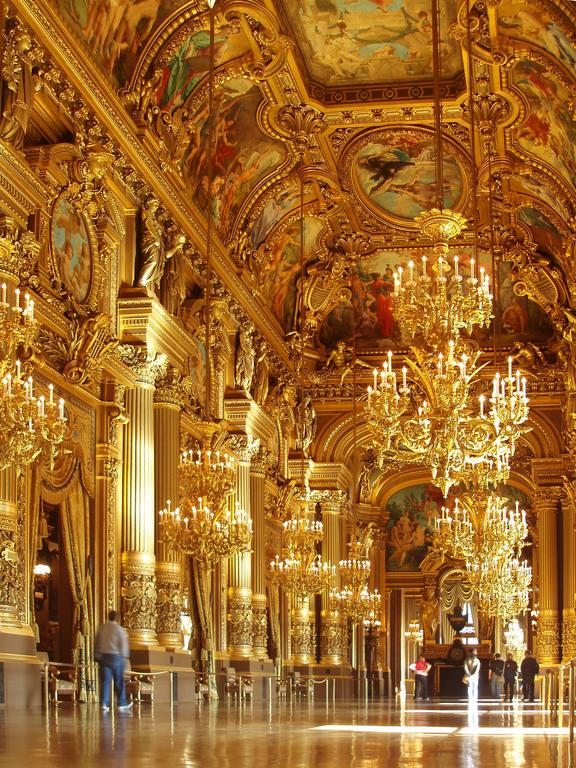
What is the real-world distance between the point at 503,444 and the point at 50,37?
24.4 feet

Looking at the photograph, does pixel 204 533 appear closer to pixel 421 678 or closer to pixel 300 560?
pixel 300 560

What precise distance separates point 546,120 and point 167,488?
10.4 metres

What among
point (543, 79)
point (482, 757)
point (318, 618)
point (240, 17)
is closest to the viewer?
point (482, 757)

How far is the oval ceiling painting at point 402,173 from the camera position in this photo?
26.3 metres

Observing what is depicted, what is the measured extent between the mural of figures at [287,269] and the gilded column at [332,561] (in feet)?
17.6

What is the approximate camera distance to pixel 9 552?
13.4 metres

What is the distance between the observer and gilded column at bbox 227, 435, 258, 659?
24.9 metres

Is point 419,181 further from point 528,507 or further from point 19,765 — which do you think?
point 19,765

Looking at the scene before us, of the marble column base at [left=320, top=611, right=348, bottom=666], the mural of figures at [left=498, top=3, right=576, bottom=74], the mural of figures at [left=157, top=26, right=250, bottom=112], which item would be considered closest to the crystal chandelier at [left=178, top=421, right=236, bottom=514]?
the mural of figures at [left=157, top=26, right=250, bottom=112]

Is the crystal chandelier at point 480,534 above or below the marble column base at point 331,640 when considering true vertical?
above

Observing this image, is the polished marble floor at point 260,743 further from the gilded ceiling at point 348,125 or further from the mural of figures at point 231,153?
the mural of figures at point 231,153

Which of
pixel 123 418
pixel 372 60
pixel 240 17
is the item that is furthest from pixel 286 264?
pixel 123 418

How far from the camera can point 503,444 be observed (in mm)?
13969

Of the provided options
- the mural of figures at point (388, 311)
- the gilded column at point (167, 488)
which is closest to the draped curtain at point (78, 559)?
the gilded column at point (167, 488)
